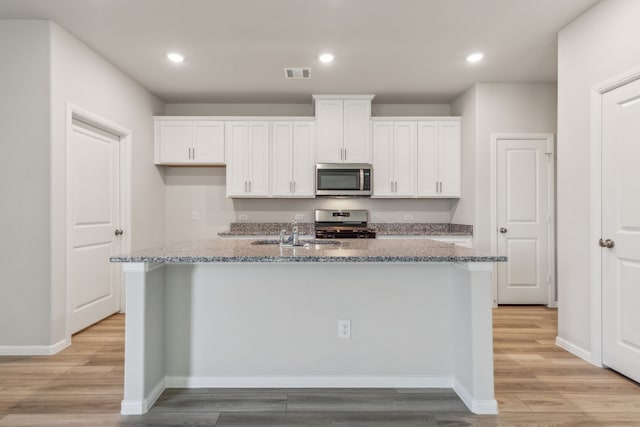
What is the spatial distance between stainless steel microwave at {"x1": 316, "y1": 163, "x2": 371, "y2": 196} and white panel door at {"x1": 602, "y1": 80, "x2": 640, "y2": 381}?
2604 mm

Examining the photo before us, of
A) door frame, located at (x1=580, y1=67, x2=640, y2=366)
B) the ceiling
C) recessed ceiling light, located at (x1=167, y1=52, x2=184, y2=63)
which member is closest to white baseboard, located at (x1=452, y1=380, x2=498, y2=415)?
door frame, located at (x1=580, y1=67, x2=640, y2=366)

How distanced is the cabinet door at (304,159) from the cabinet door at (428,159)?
1.37 m

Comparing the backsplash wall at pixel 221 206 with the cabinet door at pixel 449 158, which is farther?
the backsplash wall at pixel 221 206

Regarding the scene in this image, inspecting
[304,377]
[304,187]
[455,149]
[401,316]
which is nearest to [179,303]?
[304,377]

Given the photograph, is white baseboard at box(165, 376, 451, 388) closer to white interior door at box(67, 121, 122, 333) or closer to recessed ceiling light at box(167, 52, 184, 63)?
white interior door at box(67, 121, 122, 333)

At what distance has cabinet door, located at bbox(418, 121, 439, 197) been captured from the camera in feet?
16.7

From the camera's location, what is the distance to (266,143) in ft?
16.6

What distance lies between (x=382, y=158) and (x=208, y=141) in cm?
223

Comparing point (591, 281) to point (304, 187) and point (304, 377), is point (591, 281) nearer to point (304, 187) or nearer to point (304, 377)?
point (304, 377)

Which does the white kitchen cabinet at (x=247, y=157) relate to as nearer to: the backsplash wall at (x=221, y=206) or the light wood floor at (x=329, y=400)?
the backsplash wall at (x=221, y=206)

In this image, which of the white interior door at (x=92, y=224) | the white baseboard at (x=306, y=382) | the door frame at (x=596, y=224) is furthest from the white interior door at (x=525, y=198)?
the white interior door at (x=92, y=224)

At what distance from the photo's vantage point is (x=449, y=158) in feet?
16.7

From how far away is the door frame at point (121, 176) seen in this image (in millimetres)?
3301

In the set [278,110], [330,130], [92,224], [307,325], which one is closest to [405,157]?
[330,130]
